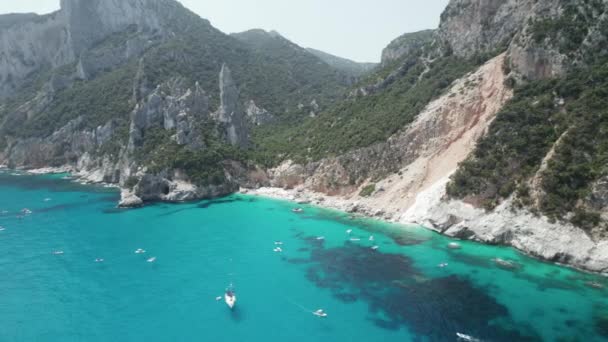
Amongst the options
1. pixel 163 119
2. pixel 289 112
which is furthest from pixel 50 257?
pixel 289 112

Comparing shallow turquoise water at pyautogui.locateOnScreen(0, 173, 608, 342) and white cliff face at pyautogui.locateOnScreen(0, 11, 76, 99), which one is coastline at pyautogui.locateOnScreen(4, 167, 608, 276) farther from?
white cliff face at pyautogui.locateOnScreen(0, 11, 76, 99)

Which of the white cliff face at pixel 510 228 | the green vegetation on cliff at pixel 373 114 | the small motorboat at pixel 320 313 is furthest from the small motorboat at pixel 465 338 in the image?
the green vegetation on cliff at pixel 373 114

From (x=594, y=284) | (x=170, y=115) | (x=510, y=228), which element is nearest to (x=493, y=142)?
(x=510, y=228)

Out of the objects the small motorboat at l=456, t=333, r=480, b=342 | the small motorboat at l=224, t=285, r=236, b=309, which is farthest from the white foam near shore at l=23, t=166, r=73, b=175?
the small motorboat at l=456, t=333, r=480, b=342

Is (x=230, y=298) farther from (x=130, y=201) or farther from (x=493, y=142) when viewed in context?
(x=130, y=201)

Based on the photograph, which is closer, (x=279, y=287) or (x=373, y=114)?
(x=279, y=287)

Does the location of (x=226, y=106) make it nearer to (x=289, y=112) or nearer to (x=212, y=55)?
(x=289, y=112)

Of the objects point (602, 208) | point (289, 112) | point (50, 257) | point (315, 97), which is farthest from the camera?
point (315, 97)

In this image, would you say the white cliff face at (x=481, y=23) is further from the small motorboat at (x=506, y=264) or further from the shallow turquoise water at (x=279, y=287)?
the small motorboat at (x=506, y=264)
